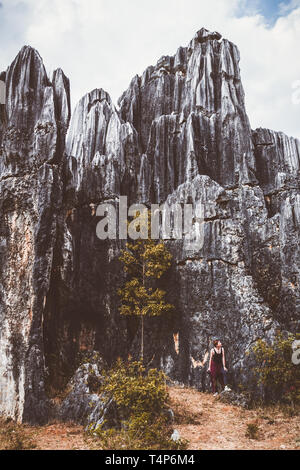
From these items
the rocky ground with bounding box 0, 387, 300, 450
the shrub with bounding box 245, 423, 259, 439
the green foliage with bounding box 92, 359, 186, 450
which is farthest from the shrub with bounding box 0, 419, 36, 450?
the shrub with bounding box 245, 423, 259, 439

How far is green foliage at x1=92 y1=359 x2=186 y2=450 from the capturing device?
1052 cm

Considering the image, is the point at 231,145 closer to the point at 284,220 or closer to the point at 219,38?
the point at 284,220

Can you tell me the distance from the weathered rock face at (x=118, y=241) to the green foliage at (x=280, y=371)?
1.71 m

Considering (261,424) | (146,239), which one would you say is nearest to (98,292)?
(146,239)

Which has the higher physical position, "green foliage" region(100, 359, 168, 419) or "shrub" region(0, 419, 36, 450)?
"green foliage" region(100, 359, 168, 419)

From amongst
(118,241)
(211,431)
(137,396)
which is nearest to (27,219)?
(118,241)

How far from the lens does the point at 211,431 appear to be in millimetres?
12312

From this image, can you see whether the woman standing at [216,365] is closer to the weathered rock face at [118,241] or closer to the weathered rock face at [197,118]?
the weathered rock face at [118,241]

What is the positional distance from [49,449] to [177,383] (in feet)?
28.4

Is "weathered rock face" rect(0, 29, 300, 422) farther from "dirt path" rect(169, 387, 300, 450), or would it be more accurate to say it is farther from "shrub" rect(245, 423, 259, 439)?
"shrub" rect(245, 423, 259, 439)

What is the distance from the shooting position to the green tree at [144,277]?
19.6 metres

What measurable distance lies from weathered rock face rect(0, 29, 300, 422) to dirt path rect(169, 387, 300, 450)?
7.35 feet

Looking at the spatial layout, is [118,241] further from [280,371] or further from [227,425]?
[227,425]

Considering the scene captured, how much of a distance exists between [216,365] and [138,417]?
7045 millimetres
